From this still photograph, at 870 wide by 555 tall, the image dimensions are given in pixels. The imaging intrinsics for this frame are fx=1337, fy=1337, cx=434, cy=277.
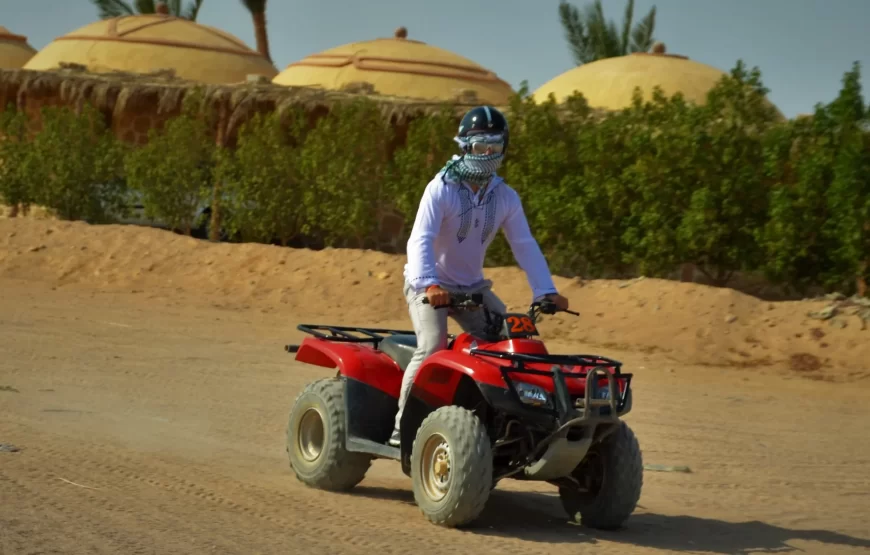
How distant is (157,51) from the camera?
130 ft

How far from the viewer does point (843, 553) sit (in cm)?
656

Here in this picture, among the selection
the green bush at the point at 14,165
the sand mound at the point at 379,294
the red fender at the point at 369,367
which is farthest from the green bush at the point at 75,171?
the red fender at the point at 369,367

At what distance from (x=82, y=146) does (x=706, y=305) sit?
1465cm

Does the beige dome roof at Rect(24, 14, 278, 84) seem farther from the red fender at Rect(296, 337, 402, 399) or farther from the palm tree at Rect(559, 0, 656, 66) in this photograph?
the red fender at Rect(296, 337, 402, 399)

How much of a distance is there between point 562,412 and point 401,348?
1.24 m

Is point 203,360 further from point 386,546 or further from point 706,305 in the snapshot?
point 386,546

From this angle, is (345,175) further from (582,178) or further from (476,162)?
(476,162)

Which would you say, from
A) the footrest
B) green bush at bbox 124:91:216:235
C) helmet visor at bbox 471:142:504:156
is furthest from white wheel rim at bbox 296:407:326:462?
green bush at bbox 124:91:216:235

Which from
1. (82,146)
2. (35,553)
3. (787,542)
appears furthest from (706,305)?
(82,146)

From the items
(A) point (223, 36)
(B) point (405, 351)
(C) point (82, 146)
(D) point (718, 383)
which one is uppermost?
(A) point (223, 36)

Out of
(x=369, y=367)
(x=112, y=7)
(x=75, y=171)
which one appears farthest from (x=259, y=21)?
(x=369, y=367)

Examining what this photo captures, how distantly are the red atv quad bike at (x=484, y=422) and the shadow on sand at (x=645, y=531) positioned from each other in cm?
15

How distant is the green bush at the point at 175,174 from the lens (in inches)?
991

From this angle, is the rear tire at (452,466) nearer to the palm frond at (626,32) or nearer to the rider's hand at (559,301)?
the rider's hand at (559,301)
